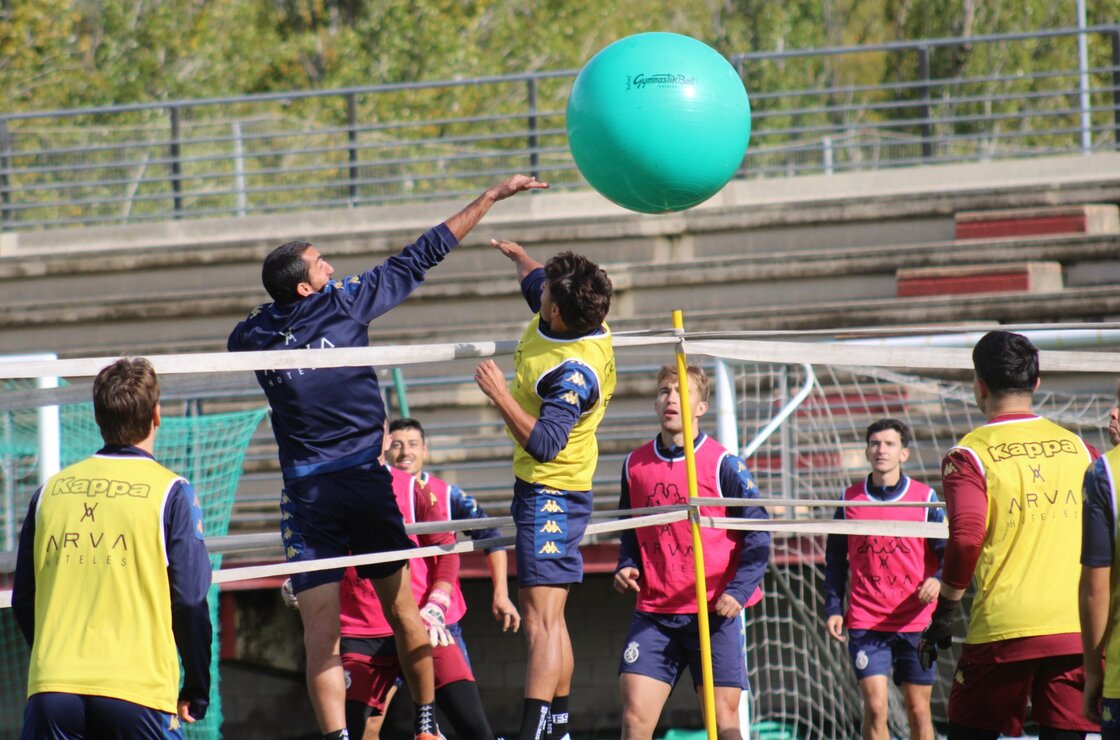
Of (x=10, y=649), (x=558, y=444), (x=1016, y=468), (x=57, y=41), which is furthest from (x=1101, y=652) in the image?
(x=57, y=41)

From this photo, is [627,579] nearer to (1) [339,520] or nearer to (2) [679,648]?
(2) [679,648]

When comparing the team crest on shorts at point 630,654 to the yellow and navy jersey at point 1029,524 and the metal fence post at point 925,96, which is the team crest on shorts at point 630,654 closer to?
the yellow and navy jersey at point 1029,524

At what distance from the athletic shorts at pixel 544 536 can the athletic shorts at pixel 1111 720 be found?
6.59 ft

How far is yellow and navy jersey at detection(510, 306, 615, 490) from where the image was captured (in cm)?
534

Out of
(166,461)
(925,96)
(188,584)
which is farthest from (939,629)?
(925,96)

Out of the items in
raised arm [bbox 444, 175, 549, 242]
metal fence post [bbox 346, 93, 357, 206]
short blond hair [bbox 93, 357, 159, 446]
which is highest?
metal fence post [bbox 346, 93, 357, 206]

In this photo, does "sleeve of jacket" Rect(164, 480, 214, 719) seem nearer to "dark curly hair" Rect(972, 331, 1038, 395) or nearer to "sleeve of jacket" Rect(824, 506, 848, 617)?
"dark curly hair" Rect(972, 331, 1038, 395)

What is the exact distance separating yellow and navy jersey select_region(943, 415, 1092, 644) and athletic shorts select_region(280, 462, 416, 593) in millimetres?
2088

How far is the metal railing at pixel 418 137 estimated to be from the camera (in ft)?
48.7

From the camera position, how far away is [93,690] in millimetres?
4234

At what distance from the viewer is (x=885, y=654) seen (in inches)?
292

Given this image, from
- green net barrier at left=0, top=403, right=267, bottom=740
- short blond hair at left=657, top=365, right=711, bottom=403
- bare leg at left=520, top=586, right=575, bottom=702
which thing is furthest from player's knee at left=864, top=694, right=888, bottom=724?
green net barrier at left=0, top=403, right=267, bottom=740

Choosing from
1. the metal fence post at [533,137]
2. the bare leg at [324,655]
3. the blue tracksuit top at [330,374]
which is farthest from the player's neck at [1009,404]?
the metal fence post at [533,137]

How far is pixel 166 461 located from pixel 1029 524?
19.6 feet
